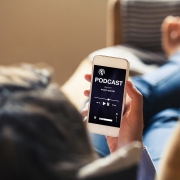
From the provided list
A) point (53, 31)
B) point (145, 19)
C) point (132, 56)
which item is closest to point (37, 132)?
point (132, 56)

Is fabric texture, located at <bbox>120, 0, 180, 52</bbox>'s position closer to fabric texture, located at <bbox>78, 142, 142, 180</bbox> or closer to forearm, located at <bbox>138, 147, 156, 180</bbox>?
forearm, located at <bbox>138, 147, 156, 180</bbox>

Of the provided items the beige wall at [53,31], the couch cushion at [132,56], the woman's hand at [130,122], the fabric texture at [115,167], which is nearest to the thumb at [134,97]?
the woman's hand at [130,122]

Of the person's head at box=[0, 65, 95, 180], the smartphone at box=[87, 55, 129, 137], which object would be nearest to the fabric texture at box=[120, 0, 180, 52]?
the smartphone at box=[87, 55, 129, 137]

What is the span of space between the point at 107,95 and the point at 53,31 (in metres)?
1.36

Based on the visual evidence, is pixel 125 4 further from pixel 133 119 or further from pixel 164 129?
pixel 133 119

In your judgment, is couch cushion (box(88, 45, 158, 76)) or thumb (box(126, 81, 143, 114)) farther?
couch cushion (box(88, 45, 158, 76))

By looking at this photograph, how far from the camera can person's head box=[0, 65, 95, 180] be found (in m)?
0.31

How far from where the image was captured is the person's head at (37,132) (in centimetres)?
31

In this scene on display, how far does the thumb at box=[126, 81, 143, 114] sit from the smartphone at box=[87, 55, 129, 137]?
0.04 feet

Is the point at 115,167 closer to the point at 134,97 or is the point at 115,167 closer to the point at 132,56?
the point at 134,97

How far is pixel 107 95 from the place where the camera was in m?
0.76

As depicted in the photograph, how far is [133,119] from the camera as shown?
771mm

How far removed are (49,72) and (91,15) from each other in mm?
1690

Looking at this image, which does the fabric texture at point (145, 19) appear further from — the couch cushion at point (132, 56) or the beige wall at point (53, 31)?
the beige wall at point (53, 31)
